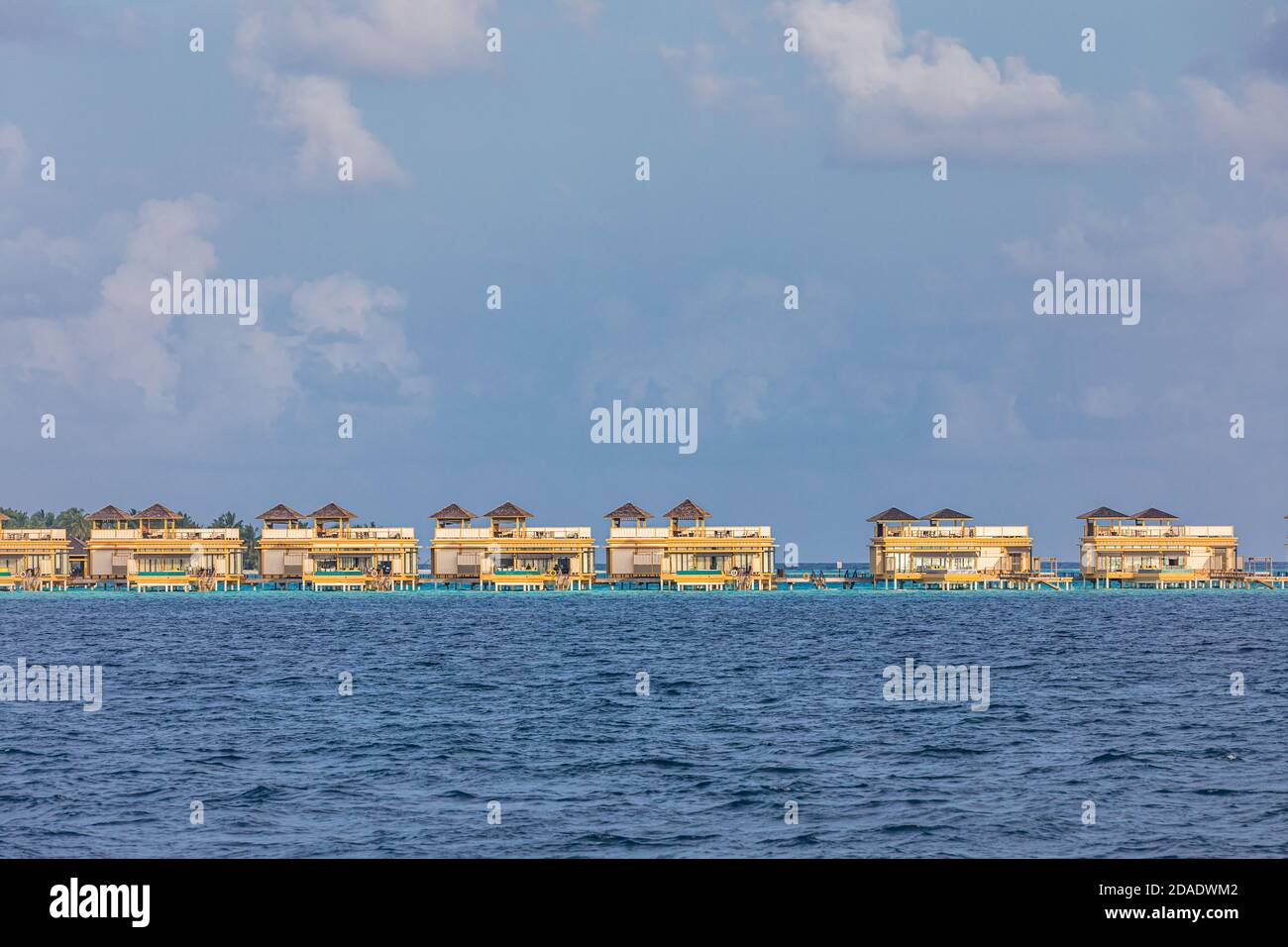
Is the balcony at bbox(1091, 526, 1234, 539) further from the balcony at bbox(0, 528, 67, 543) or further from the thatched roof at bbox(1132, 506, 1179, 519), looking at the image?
the balcony at bbox(0, 528, 67, 543)

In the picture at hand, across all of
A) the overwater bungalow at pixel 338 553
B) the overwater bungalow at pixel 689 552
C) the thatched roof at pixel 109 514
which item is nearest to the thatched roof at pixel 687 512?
the overwater bungalow at pixel 689 552

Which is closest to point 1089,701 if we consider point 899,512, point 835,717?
point 835,717

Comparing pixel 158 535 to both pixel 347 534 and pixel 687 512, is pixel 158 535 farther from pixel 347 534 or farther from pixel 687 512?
pixel 687 512

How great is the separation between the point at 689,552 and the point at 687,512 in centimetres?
407

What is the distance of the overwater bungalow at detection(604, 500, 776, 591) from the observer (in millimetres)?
139125

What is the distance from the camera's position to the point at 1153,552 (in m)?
144

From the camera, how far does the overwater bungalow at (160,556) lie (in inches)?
5679

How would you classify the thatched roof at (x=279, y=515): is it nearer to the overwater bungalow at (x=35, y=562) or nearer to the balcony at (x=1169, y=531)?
the overwater bungalow at (x=35, y=562)

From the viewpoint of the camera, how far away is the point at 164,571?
14488 cm

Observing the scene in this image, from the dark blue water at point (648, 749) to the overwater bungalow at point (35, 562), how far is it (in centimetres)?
7634

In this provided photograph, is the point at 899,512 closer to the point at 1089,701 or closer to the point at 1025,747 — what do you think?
the point at 1089,701
